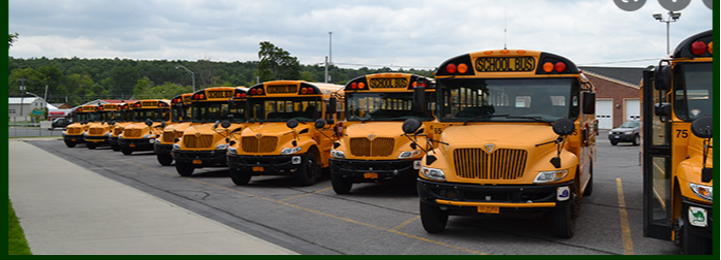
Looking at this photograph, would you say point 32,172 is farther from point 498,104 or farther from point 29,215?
point 498,104

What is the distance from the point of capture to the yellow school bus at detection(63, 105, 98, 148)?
112 feet

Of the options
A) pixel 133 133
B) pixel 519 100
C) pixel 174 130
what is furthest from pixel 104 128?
pixel 519 100

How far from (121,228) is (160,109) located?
20061 millimetres

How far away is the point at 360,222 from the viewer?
9.31 metres

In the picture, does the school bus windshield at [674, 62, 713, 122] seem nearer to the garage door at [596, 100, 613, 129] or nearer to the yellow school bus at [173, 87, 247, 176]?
the yellow school bus at [173, 87, 247, 176]

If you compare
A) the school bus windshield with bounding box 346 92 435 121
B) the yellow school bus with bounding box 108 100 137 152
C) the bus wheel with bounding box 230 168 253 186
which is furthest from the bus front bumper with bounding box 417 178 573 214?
the yellow school bus with bounding box 108 100 137 152

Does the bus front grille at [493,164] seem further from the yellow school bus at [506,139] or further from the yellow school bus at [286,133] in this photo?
the yellow school bus at [286,133]

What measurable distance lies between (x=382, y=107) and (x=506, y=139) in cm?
608

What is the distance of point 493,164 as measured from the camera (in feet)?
24.4

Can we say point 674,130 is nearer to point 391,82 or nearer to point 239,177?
point 391,82

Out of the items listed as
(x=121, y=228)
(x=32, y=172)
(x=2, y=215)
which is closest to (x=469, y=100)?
(x=121, y=228)

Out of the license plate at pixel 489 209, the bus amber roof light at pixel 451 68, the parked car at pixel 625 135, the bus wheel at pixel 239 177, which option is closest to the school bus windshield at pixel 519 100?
the bus amber roof light at pixel 451 68

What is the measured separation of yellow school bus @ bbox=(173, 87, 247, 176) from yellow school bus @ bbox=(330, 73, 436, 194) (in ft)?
12.7

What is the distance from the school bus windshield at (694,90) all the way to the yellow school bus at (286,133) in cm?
843
